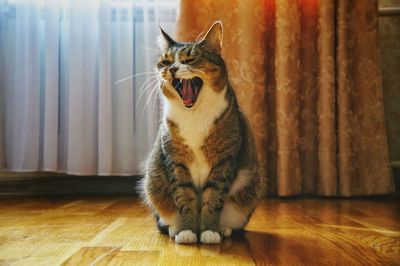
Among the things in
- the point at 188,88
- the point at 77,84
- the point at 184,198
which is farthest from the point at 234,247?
the point at 77,84

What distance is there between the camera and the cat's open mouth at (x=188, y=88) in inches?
47.9

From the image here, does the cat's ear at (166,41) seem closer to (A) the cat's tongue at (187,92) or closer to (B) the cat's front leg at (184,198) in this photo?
(A) the cat's tongue at (187,92)

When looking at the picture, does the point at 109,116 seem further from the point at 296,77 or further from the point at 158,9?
the point at 296,77

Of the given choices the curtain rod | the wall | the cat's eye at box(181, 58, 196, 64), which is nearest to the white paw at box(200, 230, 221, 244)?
the cat's eye at box(181, 58, 196, 64)

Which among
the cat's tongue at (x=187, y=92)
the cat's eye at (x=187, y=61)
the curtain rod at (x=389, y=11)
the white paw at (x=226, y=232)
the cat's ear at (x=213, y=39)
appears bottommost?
the white paw at (x=226, y=232)

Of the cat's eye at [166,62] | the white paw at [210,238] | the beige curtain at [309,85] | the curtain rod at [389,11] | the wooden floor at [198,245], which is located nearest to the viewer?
the wooden floor at [198,245]

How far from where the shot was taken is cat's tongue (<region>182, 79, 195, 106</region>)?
1208mm

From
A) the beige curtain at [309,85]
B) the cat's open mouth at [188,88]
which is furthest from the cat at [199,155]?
the beige curtain at [309,85]

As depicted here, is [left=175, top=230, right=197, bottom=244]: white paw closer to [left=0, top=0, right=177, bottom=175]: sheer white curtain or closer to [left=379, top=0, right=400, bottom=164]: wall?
[left=0, top=0, right=177, bottom=175]: sheer white curtain

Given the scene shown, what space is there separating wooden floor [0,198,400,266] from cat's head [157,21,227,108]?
422mm

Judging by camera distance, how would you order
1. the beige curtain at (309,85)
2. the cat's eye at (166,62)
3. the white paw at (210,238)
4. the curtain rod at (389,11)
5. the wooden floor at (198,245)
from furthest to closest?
the curtain rod at (389,11) → the beige curtain at (309,85) → the cat's eye at (166,62) → the white paw at (210,238) → the wooden floor at (198,245)

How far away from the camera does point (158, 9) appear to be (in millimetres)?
2117

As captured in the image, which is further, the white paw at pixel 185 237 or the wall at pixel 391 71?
the wall at pixel 391 71

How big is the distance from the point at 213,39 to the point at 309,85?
3.19 ft
